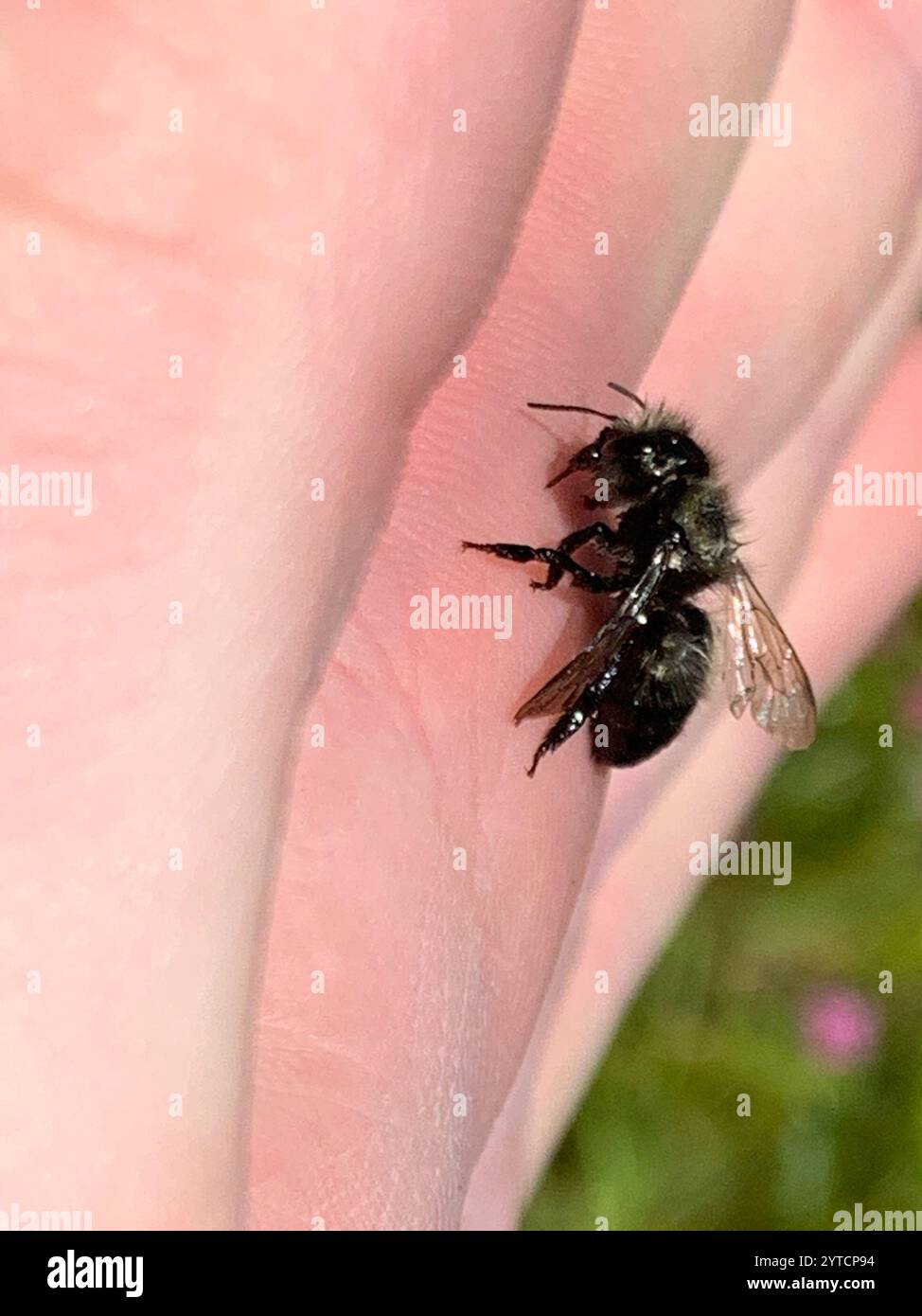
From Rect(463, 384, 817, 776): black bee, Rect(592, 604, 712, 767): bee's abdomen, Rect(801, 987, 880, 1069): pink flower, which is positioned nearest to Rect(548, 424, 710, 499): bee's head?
Rect(463, 384, 817, 776): black bee

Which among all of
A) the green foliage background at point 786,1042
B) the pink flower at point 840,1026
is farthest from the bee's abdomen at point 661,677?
the pink flower at point 840,1026

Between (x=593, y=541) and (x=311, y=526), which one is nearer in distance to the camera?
(x=311, y=526)

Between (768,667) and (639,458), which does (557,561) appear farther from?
(768,667)

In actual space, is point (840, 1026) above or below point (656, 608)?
below

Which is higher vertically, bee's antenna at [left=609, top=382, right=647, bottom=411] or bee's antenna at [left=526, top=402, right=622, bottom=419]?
bee's antenna at [left=609, top=382, right=647, bottom=411]

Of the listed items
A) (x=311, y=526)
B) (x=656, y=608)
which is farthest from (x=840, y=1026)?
(x=311, y=526)

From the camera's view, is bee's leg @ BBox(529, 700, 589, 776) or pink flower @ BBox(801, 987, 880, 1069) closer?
bee's leg @ BBox(529, 700, 589, 776)

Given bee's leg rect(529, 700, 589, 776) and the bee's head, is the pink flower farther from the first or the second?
the bee's head
